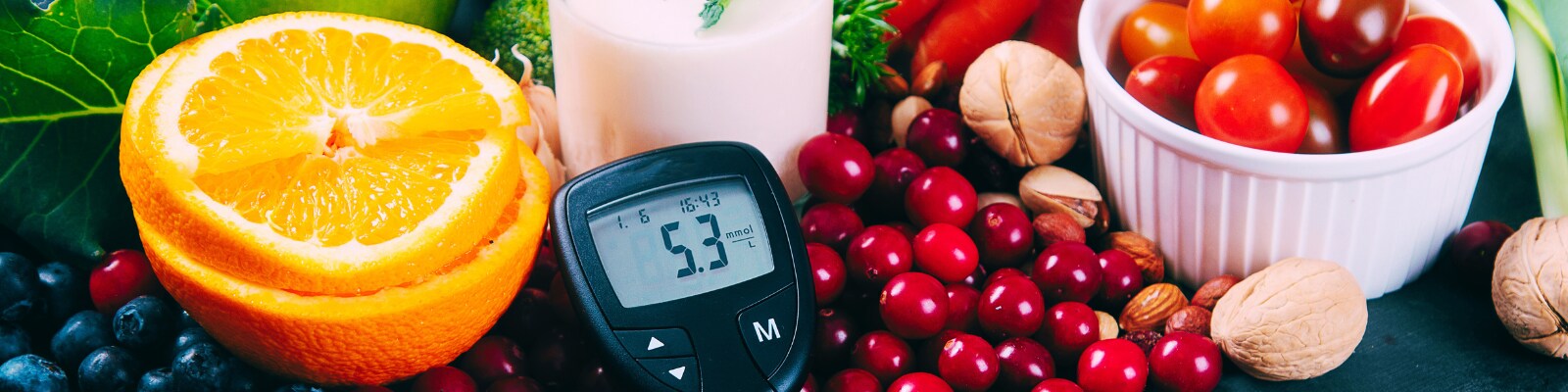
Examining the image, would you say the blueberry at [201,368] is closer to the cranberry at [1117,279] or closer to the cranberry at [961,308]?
the cranberry at [961,308]

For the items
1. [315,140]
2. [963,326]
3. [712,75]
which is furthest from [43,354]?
[963,326]

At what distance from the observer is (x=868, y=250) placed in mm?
1040

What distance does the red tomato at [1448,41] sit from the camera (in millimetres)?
1052

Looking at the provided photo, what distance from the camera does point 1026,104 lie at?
3.78ft

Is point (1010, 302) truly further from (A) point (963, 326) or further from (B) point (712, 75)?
(B) point (712, 75)

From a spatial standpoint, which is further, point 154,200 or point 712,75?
point 712,75

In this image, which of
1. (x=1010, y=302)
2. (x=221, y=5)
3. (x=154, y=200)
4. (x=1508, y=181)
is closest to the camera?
(x=154, y=200)

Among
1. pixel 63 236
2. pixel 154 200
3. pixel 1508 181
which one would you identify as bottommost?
pixel 1508 181

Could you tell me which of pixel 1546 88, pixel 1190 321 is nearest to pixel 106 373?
pixel 1190 321

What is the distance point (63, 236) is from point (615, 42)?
1.65 ft

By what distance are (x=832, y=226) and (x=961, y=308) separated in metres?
0.14

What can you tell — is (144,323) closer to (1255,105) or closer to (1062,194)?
(1062,194)

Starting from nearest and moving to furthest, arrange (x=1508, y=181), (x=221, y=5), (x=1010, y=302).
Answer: (x=1010, y=302) → (x=221, y=5) → (x=1508, y=181)

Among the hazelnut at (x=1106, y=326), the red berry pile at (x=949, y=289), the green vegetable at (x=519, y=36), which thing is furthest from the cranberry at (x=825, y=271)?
the green vegetable at (x=519, y=36)
